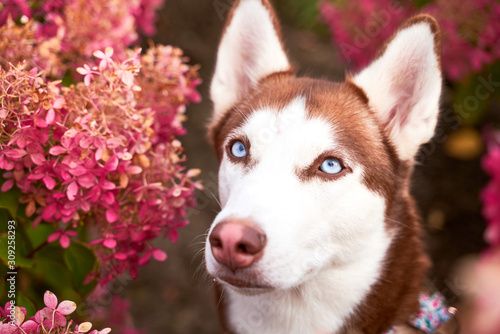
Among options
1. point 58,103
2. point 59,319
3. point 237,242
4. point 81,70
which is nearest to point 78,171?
point 58,103

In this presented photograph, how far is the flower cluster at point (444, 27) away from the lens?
278 cm

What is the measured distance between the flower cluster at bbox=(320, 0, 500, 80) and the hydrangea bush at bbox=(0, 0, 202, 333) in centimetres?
186

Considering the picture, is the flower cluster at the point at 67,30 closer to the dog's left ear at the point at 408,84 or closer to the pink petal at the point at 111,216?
the pink petal at the point at 111,216

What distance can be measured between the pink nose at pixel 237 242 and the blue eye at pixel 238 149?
54 centimetres

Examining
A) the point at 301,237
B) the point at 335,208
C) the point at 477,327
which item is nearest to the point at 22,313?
the point at 301,237

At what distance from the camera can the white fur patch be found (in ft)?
5.46

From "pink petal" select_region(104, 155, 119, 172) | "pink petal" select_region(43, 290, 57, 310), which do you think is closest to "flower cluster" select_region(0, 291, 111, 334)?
"pink petal" select_region(43, 290, 57, 310)

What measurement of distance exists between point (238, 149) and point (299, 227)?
566 mm

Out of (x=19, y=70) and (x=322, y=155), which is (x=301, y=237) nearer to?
(x=322, y=155)

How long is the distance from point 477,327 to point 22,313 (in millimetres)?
1502

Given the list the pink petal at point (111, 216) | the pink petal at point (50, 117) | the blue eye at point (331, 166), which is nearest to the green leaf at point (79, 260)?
the pink petal at point (111, 216)

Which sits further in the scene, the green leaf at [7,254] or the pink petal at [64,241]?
the pink petal at [64,241]

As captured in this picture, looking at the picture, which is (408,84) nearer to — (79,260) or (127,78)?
(127,78)

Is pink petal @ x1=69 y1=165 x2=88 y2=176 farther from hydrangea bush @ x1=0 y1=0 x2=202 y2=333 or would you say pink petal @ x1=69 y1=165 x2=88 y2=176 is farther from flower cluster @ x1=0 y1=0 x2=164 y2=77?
flower cluster @ x1=0 y1=0 x2=164 y2=77
